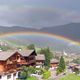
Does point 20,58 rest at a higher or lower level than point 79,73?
higher

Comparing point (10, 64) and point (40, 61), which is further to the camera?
point (40, 61)

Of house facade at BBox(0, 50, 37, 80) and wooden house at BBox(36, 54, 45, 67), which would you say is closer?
house facade at BBox(0, 50, 37, 80)

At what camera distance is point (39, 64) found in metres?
89.7

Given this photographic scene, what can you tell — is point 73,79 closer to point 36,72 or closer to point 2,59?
point 36,72

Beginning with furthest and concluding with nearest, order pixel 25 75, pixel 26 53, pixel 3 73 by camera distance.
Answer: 1. pixel 26 53
2. pixel 25 75
3. pixel 3 73

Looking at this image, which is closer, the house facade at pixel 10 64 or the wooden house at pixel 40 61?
the house facade at pixel 10 64

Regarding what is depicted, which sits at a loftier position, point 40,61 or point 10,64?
point 10,64

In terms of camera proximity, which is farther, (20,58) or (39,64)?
(39,64)

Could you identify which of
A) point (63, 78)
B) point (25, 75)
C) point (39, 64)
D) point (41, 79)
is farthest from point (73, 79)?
point (39, 64)

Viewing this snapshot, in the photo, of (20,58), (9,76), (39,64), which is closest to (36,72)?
(20,58)

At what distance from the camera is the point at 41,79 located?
62.3m

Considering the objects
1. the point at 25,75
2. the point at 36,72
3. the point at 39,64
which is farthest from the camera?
the point at 39,64

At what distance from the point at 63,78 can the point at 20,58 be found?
620 inches

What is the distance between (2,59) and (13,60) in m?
5.81
